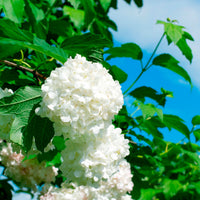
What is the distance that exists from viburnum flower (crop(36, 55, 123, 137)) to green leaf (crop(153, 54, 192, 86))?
829mm

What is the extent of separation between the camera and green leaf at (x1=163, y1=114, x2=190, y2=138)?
2.03 metres

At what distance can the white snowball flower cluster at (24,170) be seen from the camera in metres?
2.20

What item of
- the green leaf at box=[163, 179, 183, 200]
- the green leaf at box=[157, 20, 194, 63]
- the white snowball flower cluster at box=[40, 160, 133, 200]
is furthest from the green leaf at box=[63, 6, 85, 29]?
the green leaf at box=[163, 179, 183, 200]

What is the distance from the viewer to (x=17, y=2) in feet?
4.87

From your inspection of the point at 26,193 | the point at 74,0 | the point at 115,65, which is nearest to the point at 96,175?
the point at 115,65

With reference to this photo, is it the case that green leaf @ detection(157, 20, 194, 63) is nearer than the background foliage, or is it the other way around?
the background foliage

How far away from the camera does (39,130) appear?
127 cm

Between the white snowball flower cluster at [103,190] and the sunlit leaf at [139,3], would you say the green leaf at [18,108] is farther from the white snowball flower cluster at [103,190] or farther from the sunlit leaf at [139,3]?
the sunlit leaf at [139,3]

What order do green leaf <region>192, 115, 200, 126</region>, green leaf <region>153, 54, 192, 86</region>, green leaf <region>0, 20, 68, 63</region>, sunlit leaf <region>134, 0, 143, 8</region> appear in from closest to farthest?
green leaf <region>0, 20, 68, 63</region> → green leaf <region>153, 54, 192, 86</region> → green leaf <region>192, 115, 200, 126</region> → sunlit leaf <region>134, 0, 143, 8</region>

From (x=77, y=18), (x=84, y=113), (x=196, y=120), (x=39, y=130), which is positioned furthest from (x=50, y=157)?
(x=196, y=120)

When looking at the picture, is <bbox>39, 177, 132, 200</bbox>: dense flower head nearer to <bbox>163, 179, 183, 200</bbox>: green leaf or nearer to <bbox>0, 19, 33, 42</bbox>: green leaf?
<bbox>0, 19, 33, 42</bbox>: green leaf

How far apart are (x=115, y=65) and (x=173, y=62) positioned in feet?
1.59

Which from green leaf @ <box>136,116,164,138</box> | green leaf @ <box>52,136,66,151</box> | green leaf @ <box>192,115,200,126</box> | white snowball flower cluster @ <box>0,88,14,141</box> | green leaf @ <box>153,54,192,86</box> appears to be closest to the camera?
white snowball flower cluster @ <box>0,88,14,141</box>

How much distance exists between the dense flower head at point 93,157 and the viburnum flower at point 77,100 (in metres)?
0.07
